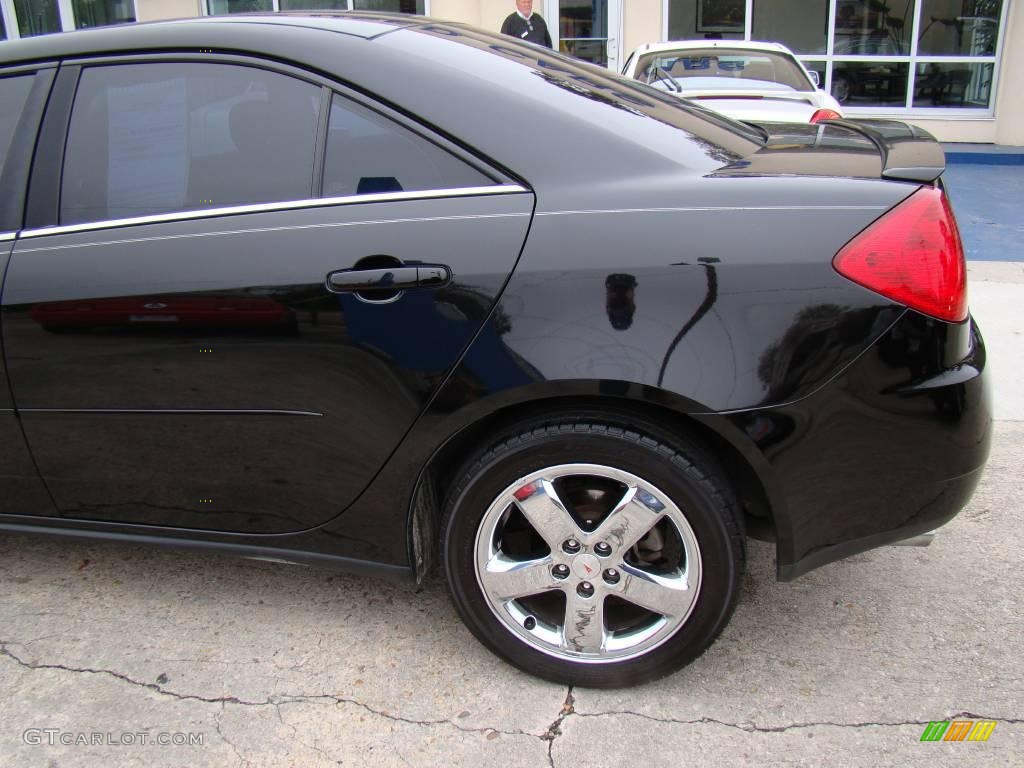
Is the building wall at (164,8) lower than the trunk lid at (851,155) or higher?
higher

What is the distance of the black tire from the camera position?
6.51ft

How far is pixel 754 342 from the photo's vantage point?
1890 mm

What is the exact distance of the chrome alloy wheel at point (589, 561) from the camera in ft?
6.73

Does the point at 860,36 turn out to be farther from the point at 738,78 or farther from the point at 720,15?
the point at 738,78

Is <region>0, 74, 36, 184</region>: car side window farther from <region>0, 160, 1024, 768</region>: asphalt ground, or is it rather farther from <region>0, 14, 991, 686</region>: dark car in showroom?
<region>0, 160, 1024, 768</region>: asphalt ground

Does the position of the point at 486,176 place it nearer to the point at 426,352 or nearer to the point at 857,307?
the point at 426,352

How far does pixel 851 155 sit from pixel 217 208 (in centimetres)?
159

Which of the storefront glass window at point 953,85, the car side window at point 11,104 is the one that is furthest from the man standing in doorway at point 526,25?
the car side window at point 11,104

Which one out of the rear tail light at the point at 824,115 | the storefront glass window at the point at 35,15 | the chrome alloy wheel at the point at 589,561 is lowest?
the chrome alloy wheel at the point at 589,561

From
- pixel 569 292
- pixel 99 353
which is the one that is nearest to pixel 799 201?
pixel 569 292

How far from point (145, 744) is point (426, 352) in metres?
1.16

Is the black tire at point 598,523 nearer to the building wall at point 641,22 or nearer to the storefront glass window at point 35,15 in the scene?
the building wall at point 641,22

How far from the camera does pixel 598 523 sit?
2.11 m
